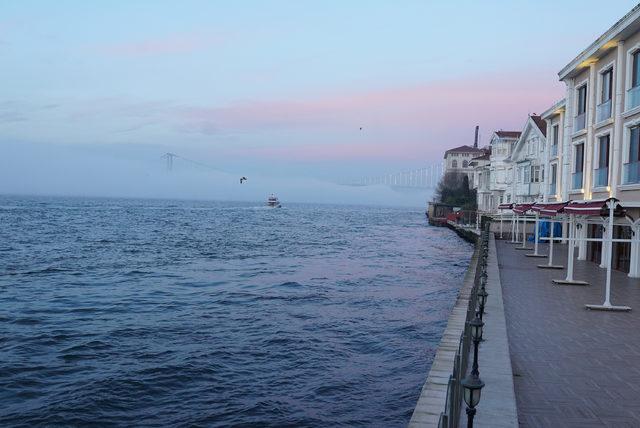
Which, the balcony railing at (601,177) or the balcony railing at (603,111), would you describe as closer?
the balcony railing at (603,111)

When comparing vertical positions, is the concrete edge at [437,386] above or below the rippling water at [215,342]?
above

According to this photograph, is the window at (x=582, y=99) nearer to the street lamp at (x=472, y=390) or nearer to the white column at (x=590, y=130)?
the white column at (x=590, y=130)

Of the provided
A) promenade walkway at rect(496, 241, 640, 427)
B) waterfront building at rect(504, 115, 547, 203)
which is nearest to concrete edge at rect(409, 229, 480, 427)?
promenade walkway at rect(496, 241, 640, 427)

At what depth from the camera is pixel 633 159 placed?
20.9 metres

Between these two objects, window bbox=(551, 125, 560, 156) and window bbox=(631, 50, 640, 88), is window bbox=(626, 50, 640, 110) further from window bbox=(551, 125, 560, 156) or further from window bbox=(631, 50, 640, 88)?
window bbox=(551, 125, 560, 156)

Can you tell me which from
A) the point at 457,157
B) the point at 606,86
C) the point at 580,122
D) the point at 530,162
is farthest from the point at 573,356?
the point at 457,157

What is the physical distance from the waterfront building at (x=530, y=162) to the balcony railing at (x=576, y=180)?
20878 mm

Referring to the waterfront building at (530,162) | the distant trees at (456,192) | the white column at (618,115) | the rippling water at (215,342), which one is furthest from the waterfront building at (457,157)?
the white column at (618,115)

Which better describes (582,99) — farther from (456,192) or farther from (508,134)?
(456,192)

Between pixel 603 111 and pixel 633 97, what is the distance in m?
→ 3.15

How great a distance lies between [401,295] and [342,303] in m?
3.11

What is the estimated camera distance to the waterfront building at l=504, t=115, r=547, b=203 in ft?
167

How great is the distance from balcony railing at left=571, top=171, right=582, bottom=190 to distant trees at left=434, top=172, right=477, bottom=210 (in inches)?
2453

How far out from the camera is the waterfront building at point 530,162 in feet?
167
